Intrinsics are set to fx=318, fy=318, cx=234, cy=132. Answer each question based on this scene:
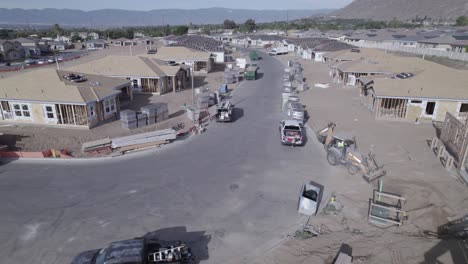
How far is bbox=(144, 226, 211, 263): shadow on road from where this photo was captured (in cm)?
1293

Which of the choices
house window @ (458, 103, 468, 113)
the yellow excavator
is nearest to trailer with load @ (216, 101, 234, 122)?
the yellow excavator

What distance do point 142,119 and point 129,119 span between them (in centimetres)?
129

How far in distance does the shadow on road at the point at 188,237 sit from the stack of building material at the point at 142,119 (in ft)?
49.6

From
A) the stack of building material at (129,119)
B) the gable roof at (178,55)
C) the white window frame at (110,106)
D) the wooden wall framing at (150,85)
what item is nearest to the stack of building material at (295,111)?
the stack of building material at (129,119)

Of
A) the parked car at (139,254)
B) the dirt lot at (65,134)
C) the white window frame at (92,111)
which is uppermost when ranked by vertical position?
the white window frame at (92,111)

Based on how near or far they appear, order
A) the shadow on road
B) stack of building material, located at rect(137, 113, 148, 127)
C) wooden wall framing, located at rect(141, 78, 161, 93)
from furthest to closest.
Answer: wooden wall framing, located at rect(141, 78, 161, 93) < stack of building material, located at rect(137, 113, 148, 127) < the shadow on road

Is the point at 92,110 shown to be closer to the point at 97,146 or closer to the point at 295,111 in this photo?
the point at 97,146

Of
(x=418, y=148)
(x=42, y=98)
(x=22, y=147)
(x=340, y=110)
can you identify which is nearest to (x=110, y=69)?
(x=42, y=98)

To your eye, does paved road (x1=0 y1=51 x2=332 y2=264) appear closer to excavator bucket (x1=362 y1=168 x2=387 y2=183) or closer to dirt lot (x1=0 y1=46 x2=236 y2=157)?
excavator bucket (x1=362 y1=168 x2=387 y2=183)

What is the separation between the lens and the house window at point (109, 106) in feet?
96.5

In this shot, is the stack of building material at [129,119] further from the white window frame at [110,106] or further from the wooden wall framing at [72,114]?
the white window frame at [110,106]

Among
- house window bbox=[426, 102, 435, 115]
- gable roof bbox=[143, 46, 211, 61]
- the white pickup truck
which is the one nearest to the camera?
house window bbox=[426, 102, 435, 115]

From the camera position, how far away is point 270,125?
95.5 ft

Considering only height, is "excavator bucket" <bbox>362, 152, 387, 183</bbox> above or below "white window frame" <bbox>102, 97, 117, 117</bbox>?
below
